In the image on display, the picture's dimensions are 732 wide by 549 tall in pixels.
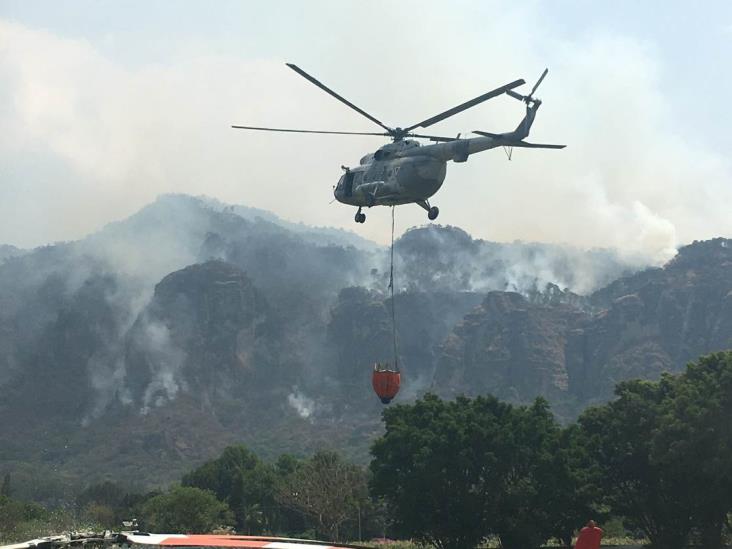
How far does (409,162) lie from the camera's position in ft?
207

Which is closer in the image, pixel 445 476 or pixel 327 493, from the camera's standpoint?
pixel 445 476

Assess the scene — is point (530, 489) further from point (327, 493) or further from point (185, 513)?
point (185, 513)

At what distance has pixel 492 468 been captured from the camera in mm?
92562

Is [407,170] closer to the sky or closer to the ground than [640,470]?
closer to the sky

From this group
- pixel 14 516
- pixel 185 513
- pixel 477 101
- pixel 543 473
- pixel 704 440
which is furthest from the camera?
pixel 185 513

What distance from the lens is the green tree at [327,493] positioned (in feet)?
413

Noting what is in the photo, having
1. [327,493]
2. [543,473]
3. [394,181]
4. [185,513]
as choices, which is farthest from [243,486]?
[394,181]

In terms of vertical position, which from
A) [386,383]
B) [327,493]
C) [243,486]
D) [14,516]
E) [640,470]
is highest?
[386,383]

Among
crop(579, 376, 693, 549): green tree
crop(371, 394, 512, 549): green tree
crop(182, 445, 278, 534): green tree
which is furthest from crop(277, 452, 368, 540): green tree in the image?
crop(579, 376, 693, 549): green tree

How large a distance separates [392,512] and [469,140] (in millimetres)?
48601

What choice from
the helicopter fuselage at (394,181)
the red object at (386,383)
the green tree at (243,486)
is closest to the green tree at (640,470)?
the red object at (386,383)

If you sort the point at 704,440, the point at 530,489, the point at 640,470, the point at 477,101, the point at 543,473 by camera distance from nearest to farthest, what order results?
the point at 477,101 < the point at 704,440 < the point at 530,489 < the point at 543,473 < the point at 640,470

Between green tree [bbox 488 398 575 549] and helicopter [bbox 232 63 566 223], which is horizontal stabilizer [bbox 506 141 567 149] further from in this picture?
green tree [bbox 488 398 575 549]

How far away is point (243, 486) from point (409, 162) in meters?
99.9
